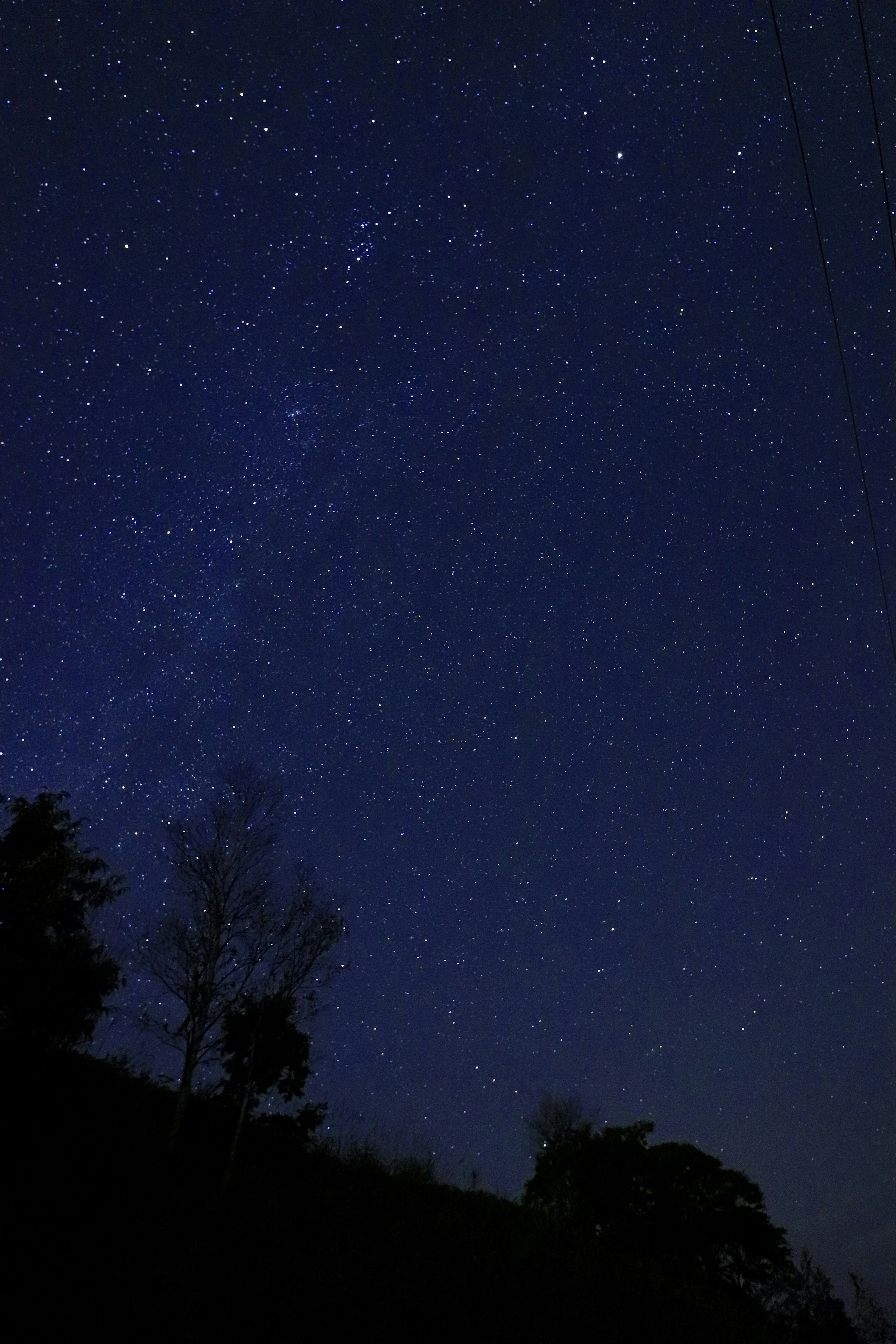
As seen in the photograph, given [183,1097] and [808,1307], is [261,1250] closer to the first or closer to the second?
[183,1097]

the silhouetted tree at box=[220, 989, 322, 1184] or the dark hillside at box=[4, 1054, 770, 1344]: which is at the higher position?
the silhouetted tree at box=[220, 989, 322, 1184]

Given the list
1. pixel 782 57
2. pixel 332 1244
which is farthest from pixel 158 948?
pixel 782 57

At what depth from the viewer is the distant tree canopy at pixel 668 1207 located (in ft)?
64.2

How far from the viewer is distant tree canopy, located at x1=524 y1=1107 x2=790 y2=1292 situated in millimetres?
19578

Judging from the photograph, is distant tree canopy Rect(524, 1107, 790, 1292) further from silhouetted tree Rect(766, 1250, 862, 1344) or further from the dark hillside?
the dark hillside

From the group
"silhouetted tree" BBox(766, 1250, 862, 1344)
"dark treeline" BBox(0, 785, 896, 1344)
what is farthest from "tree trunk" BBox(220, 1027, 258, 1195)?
"silhouetted tree" BBox(766, 1250, 862, 1344)

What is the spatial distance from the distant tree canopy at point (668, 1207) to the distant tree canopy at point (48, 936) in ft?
42.5

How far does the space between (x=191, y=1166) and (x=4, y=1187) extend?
324cm

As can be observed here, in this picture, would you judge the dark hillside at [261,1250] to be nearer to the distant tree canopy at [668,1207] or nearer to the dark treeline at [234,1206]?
the dark treeline at [234,1206]

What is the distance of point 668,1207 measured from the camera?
20234mm

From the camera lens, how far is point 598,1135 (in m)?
23.4

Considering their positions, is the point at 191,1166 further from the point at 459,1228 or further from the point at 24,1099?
the point at 459,1228

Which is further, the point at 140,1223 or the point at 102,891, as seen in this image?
the point at 102,891

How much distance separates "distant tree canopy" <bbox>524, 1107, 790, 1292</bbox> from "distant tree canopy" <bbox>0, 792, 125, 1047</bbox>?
42.5 ft
